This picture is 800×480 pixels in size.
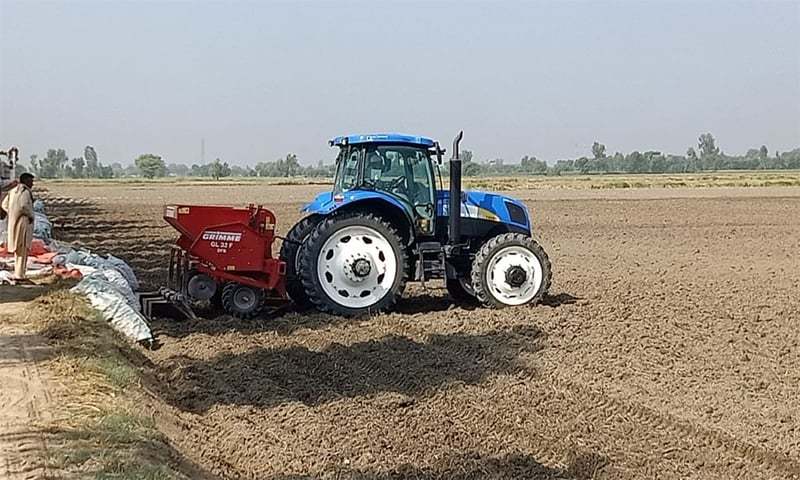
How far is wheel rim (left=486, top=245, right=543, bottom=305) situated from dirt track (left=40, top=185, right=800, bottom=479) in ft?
1.42

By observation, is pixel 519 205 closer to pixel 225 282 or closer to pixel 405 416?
pixel 225 282

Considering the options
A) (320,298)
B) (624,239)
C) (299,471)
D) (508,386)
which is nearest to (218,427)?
(299,471)

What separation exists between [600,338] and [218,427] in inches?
174

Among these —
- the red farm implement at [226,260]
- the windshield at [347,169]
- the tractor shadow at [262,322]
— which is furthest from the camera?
the windshield at [347,169]

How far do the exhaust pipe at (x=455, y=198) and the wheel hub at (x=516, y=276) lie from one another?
2.47 feet

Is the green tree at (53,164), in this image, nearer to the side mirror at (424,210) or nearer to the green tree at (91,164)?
the green tree at (91,164)

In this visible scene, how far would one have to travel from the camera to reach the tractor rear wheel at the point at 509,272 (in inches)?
456

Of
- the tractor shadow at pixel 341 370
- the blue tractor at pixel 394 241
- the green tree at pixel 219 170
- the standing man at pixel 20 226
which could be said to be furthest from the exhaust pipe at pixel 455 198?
the green tree at pixel 219 170

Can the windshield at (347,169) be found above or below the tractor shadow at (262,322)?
above

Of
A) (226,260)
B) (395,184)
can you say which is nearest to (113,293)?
(226,260)

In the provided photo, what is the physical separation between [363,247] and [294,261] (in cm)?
89

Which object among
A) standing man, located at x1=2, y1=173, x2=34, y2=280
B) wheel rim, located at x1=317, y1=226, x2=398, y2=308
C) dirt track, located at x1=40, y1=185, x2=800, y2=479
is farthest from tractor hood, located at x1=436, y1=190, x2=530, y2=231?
standing man, located at x1=2, y1=173, x2=34, y2=280

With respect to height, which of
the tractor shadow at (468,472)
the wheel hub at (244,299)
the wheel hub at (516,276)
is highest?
the wheel hub at (516,276)

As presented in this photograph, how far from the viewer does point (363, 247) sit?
11328 mm
